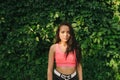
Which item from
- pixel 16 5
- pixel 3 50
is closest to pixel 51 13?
pixel 16 5

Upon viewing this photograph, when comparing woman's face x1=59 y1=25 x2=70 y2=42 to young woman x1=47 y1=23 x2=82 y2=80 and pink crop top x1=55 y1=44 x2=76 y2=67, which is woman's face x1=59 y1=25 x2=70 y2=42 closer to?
young woman x1=47 y1=23 x2=82 y2=80

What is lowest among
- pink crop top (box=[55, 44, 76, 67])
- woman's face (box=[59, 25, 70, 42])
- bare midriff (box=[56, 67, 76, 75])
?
bare midriff (box=[56, 67, 76, 75])

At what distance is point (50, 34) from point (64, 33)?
→ 3.08 metres

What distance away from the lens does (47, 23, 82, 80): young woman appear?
5.45 metres

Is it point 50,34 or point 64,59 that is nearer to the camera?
point 64,59

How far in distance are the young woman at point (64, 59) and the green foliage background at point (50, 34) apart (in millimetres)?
2719

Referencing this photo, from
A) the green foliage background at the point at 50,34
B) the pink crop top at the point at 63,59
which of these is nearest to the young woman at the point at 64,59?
the pink crop top at the point at 63,59

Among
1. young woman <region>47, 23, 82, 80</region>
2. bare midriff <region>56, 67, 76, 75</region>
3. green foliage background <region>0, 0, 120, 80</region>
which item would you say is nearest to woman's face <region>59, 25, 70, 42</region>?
young woman <region>47, 23, 82, 80</region>

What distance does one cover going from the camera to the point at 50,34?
336 inches

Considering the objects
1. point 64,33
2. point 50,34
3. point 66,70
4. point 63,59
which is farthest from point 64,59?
point 50,34

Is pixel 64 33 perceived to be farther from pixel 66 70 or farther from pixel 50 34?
pixel 50 34

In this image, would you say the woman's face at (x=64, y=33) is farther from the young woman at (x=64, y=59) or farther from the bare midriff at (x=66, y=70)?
the bare midriff at (x=66, y=70)

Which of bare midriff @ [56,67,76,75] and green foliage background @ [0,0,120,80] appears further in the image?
green foliage background @ [0,0,120,80]

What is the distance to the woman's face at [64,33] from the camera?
545 centimetres
